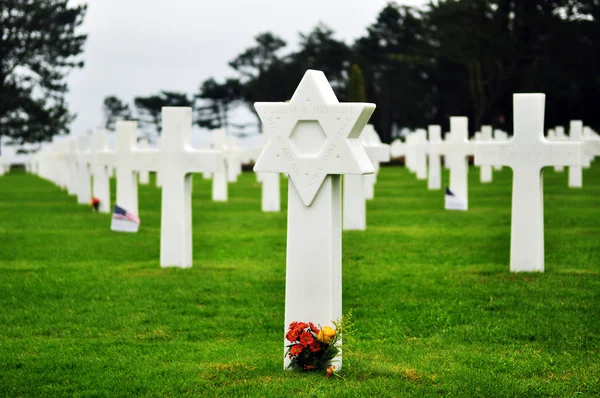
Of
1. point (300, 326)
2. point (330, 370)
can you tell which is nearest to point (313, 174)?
point (300, 326)

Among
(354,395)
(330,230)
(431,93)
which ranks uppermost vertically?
(431,93)

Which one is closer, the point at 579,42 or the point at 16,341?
the point at 16,341

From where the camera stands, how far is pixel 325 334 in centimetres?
604

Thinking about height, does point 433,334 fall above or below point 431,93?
below

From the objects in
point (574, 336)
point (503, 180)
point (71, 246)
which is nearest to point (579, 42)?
point (503, 180)

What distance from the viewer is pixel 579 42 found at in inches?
2002

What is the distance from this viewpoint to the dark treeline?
51094 mm

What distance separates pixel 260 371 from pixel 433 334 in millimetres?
1768

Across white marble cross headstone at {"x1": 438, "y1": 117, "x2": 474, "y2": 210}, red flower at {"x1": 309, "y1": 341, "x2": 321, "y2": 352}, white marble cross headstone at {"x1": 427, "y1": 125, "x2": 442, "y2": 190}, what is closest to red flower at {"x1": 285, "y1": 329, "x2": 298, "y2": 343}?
red flower at {"x1": 309, "y1": 341, "x2": 321, "y2": 352}

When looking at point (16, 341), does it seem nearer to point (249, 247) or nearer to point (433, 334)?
point (433, 334)

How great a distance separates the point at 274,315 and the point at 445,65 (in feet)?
180

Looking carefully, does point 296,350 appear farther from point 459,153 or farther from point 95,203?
point 95,203

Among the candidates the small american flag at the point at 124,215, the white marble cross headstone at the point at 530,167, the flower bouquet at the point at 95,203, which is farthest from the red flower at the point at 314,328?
the flower bouquet at the point at 95,203

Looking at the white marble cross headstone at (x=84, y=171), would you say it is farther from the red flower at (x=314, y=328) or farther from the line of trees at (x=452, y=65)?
the line of trees at (x=452, y=65)
